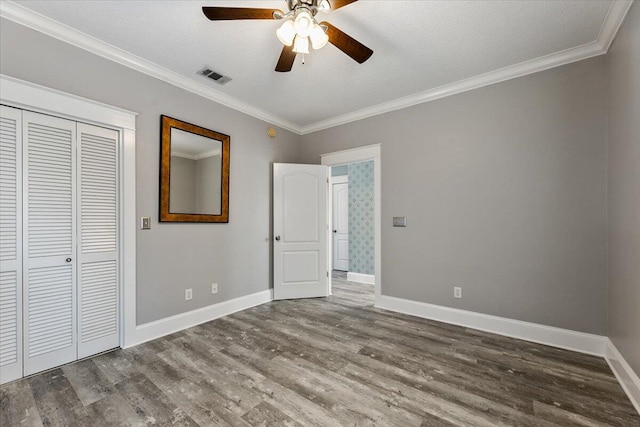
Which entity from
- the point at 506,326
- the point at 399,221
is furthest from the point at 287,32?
the point at 506,326

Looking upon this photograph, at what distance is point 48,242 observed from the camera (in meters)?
2.14

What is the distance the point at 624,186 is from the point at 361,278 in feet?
12.9

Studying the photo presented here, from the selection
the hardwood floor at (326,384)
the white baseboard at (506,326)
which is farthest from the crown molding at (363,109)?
the hardwood floor at (326,384)

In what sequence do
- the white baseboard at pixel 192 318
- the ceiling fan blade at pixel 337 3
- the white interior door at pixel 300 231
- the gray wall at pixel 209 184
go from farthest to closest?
the white interior door at pixel 300 231 < the gray wall at pixel 209 184 < the white baseboard at pixel 192 318 < the ceiling fan blade at pixel 337 3

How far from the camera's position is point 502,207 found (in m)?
2.82

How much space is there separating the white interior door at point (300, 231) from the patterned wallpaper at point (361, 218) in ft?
4.53

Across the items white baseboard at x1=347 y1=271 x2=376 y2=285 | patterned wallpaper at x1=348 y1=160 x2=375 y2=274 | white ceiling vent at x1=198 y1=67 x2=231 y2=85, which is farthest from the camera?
patterned wallpaper at x1=348 y1=160 x2=375 y2=274

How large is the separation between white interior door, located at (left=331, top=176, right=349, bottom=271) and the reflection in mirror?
3.48 meters

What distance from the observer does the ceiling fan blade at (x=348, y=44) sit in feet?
5.96

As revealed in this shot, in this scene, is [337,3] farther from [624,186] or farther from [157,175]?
[624,186]

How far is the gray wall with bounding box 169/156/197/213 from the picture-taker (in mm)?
2865

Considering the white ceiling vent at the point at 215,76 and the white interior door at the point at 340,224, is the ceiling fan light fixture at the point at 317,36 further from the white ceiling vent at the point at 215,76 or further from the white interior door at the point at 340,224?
the white interior door at the point at 340,224

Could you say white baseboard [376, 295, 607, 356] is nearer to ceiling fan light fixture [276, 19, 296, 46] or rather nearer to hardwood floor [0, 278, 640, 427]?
hardwood floor [0, 278, 640, 427]

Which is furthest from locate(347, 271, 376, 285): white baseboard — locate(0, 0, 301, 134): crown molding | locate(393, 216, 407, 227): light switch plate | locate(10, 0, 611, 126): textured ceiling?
locate(0, 0, 301, 134): crown molding
